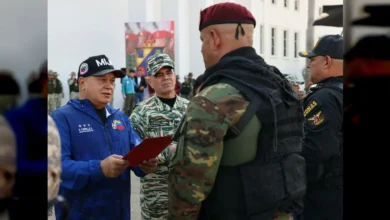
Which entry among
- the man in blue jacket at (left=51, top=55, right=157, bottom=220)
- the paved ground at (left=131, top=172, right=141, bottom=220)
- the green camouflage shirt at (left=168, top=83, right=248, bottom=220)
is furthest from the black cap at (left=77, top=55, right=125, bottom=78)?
the paved ground at (left=131, top=172, right=141, bottom=220)

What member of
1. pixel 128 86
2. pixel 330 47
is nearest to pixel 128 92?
pixel 128 86

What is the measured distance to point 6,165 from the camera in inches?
31.5

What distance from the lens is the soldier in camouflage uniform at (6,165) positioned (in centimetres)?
79

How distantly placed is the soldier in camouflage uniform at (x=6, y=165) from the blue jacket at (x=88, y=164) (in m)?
1.17

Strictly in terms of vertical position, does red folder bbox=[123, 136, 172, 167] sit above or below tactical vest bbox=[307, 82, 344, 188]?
above

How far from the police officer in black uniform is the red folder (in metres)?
0.86

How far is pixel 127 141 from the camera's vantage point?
2.28 meters

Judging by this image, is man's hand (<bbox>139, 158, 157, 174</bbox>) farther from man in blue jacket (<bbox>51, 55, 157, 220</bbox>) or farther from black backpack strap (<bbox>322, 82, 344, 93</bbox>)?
black backpack strap (<bbox>322, 82, 344, 93</bbox>)

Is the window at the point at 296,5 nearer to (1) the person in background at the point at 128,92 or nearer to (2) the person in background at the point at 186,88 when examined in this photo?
(1) the person in background at the point at 128,92

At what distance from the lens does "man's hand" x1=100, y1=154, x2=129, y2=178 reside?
6.09ft

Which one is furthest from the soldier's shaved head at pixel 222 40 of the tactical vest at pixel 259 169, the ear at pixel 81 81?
the ear at pixel 81 81

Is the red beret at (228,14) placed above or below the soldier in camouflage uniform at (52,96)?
above

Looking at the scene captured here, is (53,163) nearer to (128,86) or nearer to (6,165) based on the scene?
(6,165)

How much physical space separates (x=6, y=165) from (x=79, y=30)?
9.35 metres
